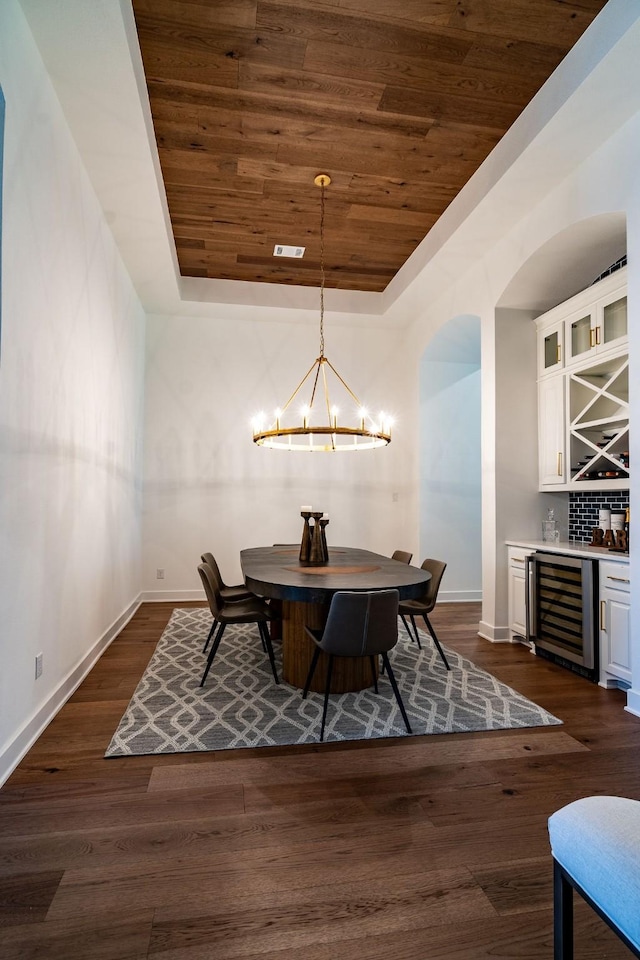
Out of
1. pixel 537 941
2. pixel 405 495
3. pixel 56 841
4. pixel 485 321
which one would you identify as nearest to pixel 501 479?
pixel 485 321

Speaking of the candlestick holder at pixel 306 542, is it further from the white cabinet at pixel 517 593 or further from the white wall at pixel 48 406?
the white cabinet at pixel 517 593

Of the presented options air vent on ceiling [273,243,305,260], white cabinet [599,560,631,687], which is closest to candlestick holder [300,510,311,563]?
white cabinet [599,560,631,687]

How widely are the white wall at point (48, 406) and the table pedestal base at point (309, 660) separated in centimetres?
128

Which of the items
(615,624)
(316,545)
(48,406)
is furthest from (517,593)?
(48,406)

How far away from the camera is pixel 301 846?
176cm

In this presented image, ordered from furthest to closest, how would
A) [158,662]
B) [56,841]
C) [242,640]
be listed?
[242,640] → [158,662] → [56,841]

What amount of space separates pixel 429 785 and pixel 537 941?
0.75 m

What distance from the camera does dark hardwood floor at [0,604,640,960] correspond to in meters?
1.40

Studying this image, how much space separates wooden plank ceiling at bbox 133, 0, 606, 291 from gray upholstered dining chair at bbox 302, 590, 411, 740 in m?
→ 2.83

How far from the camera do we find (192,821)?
1.89 metres

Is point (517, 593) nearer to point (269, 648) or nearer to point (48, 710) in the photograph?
point (269, 648)

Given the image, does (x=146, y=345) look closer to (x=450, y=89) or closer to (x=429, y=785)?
(x=450, y=89)

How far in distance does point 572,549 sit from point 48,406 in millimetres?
3398

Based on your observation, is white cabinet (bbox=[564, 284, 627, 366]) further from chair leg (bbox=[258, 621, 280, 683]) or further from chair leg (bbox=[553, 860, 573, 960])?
chair leg (bbox=[553, 860, 573, 960])
